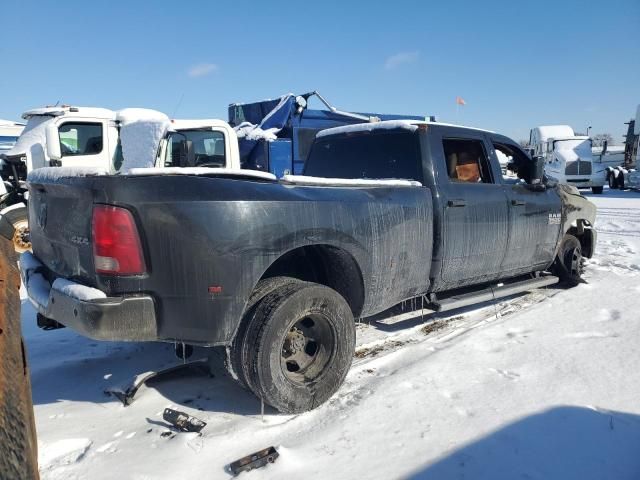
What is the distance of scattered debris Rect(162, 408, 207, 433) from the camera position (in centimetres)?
278

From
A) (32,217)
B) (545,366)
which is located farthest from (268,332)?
(545,366)

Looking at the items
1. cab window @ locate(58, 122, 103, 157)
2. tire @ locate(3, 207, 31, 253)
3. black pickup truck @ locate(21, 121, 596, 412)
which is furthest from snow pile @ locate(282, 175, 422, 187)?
cab window @ locate(58, 122, 103, 157)

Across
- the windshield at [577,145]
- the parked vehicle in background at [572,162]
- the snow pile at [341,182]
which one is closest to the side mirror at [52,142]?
the snow pile at [341,182]

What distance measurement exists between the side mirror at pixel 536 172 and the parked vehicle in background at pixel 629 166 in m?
21.2

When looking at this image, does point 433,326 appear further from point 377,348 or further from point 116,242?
point 116,242

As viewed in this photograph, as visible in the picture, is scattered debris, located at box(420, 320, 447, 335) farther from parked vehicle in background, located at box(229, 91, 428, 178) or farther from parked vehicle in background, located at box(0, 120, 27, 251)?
parked vehicle in background, located at box(229, 91, 428, 178)

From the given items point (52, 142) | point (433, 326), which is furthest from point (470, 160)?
point (52, 142)

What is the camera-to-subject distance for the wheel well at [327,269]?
129 inches

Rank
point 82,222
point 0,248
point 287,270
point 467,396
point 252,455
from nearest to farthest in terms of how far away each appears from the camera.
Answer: point 0,248 → point 252,455 → point 82,222 → point 467,396 → point 287,270

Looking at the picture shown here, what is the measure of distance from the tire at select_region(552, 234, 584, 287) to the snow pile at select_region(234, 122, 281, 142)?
7374 mm

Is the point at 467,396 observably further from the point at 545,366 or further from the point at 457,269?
the point at 457,269

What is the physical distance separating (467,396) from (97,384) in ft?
8.38

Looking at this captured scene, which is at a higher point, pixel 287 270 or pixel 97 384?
pixel 287 270

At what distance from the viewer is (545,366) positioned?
3.59 m
